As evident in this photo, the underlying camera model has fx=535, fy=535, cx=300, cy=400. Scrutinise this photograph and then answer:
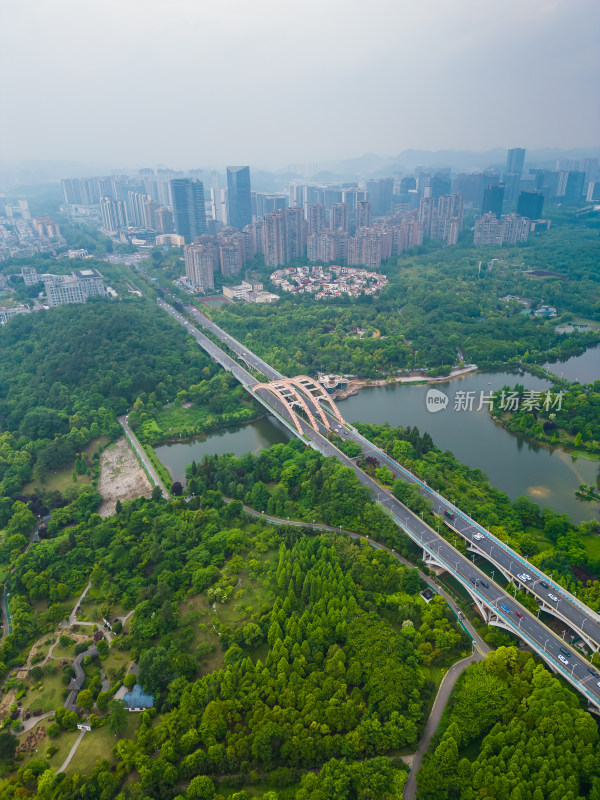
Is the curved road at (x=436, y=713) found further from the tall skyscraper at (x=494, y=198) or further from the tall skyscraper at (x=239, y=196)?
the tall skyscraper at (x=239, y=196)

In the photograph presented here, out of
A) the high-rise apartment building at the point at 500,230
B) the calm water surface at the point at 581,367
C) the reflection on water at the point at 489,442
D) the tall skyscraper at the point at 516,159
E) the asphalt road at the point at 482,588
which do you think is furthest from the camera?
the tall skyscraper at the point at 516,159

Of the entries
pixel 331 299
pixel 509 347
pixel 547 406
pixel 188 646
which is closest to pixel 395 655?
pixel 188 646

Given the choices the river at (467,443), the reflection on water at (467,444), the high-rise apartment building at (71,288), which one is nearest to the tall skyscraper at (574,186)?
the river at (467,443)

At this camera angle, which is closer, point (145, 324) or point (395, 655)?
point (395, 655)

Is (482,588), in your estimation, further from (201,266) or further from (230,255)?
(230,255)

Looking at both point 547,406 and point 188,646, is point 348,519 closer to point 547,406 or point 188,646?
point 188,646

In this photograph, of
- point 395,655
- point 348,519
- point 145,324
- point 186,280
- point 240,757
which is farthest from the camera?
point 186,280
